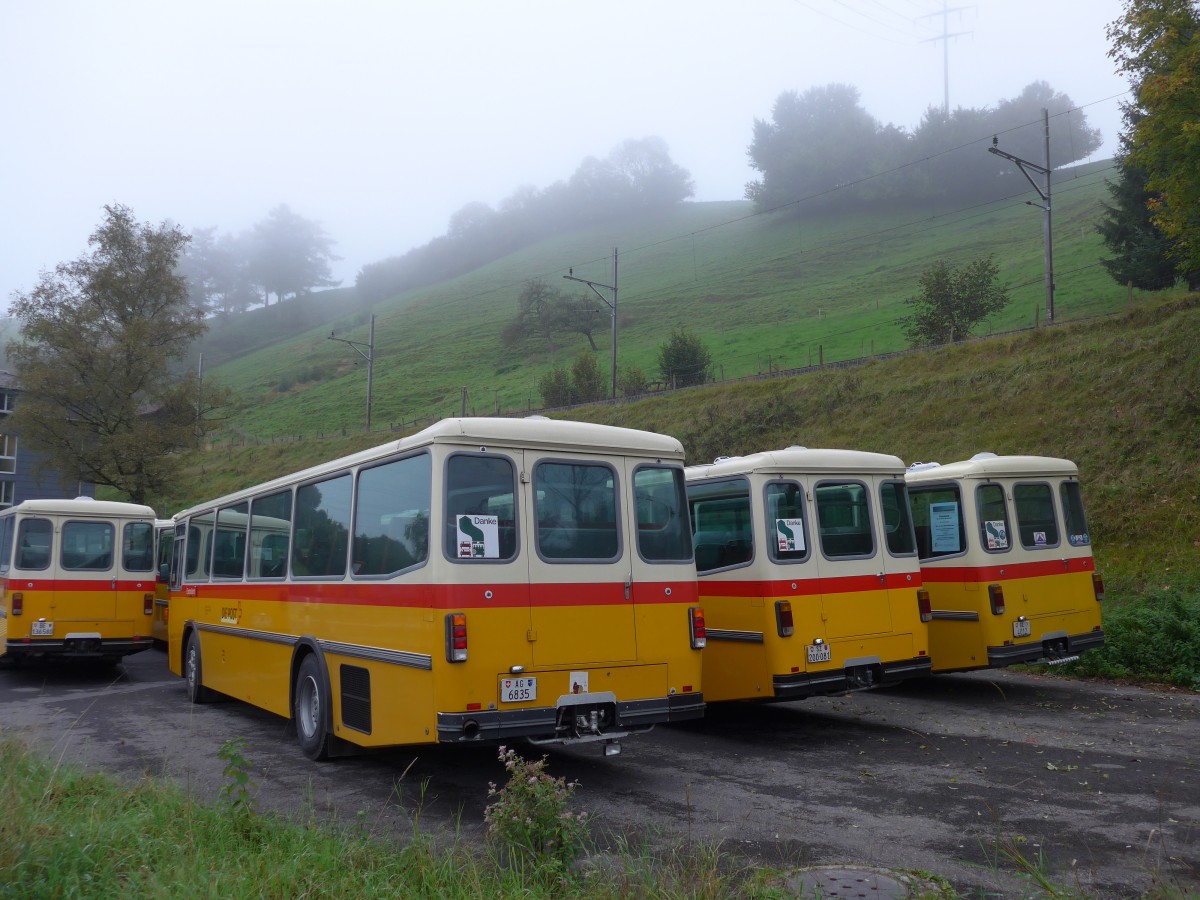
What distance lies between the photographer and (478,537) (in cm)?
688

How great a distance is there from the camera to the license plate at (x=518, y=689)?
6.74m

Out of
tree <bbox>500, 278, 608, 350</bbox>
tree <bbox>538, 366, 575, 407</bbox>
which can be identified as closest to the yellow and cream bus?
tree <bbox>538, 366, 575, 407</bbox>

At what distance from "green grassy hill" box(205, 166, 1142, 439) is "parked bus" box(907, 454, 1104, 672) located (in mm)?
23414

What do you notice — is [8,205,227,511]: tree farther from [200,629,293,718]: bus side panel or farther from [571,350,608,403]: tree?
[200,629,293,718]: bus side panel

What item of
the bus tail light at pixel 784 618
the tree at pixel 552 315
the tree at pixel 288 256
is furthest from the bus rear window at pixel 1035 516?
the tree at pixel 288 256

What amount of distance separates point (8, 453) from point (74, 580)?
1616 inches

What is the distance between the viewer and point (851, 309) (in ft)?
185

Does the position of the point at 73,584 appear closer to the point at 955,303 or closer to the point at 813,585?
the point at 813,585

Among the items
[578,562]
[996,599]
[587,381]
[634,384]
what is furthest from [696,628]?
[587,381]

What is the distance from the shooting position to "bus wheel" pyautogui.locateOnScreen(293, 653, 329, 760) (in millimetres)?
8156

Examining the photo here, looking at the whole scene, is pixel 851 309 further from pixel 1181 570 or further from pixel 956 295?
pixel 1181 570

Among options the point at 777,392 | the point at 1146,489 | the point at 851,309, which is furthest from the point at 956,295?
the point at 851,309

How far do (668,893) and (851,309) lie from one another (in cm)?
5525

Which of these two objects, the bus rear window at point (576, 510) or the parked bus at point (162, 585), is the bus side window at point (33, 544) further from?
the bus rear window at point (576, 510)
